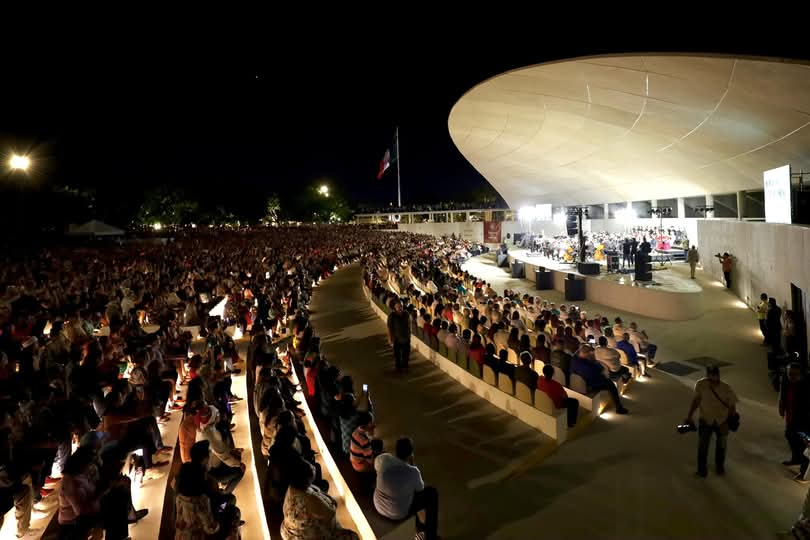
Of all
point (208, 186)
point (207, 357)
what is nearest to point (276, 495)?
point (207, 357)

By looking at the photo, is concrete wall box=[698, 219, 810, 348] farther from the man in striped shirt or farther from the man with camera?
the man in striped shirt

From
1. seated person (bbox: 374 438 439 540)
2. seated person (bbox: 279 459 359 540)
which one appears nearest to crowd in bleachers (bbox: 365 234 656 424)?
seated person (bbox: 374 438 439 540)

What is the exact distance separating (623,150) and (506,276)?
8729mm

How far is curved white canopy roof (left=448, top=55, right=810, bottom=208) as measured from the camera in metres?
12.8

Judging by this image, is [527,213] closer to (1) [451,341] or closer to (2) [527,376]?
(1) [451,341]

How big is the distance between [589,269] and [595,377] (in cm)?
1178

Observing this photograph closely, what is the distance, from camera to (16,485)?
409cm

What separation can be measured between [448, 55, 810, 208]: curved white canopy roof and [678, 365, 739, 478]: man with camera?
9461 millimetres

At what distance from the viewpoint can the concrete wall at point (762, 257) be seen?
8837 mm

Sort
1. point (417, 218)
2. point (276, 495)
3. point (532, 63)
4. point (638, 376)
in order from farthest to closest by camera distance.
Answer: point (417, 218) → point (532, 63) → point (638, 376) → point (276, 495)

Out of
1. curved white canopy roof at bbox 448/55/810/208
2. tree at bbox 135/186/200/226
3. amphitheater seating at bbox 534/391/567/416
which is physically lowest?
amphitheater seating at bbox 534/391/567/416

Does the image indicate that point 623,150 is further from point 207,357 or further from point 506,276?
point 207,357

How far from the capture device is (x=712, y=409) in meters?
4.99

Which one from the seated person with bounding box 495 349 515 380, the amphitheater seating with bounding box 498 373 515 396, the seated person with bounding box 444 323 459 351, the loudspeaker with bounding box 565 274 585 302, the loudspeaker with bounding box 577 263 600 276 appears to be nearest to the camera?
the amphitheater seating with bounding box 498 373 515 396
